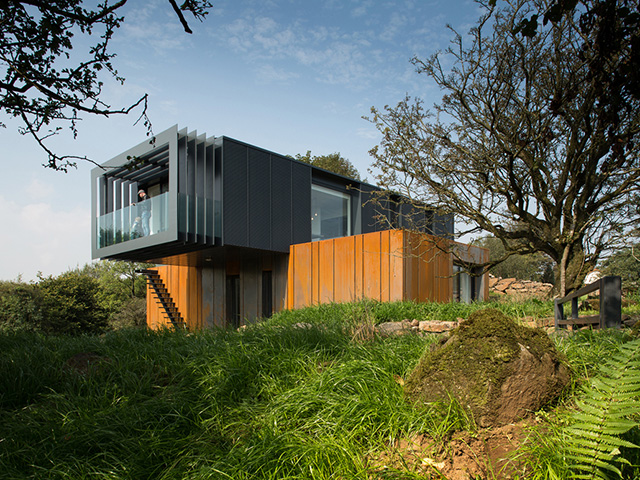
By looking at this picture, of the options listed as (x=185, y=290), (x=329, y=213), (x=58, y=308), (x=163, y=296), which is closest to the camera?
(x=329, y=213)

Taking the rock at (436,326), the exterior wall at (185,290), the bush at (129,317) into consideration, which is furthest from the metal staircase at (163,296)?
the rock at (436,326)

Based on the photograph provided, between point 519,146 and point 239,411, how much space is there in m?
6.77

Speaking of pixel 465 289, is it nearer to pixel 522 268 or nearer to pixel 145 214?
pixel 145 214

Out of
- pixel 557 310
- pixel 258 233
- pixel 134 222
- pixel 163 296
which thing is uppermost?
pixel 134 222

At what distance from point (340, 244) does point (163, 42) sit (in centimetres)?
794

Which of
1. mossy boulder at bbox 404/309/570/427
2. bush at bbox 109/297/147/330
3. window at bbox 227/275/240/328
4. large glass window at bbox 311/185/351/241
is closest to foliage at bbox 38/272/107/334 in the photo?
bush at bbox 109/297/147/330

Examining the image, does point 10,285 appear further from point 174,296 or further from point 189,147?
point 189,147

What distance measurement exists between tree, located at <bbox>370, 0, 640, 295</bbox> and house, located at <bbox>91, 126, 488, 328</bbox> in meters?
1.33

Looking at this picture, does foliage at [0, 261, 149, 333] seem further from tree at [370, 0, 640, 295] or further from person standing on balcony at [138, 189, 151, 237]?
tree at [370, 0, 640, 295]

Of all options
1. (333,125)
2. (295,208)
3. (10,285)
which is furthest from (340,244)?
(10,285)

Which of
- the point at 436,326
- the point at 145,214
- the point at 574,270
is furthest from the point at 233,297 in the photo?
the point at 574,270

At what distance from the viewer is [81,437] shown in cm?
327

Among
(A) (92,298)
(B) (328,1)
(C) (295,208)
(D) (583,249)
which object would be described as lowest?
(A) (92,298)

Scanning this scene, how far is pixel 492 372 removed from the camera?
2908 mm
